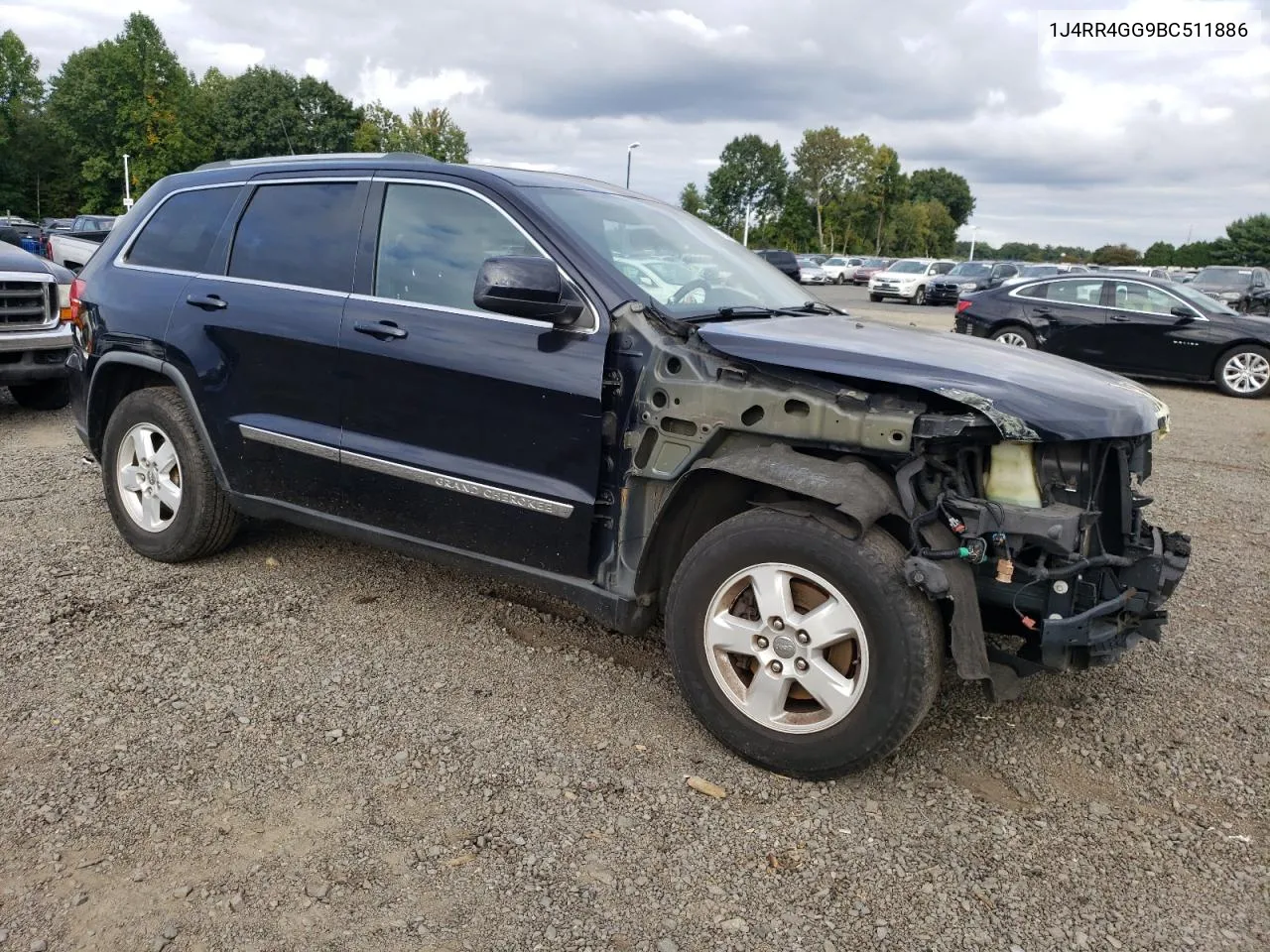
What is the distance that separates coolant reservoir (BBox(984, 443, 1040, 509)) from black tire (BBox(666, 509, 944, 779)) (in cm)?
35

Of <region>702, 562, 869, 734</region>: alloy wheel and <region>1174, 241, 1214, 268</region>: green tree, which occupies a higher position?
<region>1174, 241, 1214, 268</region>: green tree

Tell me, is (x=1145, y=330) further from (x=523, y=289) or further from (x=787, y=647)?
(x=523, y=289)

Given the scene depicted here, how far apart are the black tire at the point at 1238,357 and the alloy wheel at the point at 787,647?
12.1m

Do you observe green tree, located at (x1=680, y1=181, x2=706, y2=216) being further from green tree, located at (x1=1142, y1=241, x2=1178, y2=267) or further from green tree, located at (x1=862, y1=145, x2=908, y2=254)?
green tree, located at (x1=1142, y1=241, x2=1178, y2=267)

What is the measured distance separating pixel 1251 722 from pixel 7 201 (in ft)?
261

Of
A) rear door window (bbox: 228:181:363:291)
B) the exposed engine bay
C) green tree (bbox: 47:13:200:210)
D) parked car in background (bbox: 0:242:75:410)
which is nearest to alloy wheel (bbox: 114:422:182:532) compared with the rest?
rear door window (bbox: 228:181:363:291)

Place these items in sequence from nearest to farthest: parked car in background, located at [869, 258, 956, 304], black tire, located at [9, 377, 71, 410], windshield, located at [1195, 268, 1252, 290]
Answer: black tire, located at [9, 377, 71, 410] → windshield, located at [1195, 268, 1252, 290] → parked car in background, located at [869, 258, 956, 304]

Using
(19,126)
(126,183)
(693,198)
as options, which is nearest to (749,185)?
(693,198)

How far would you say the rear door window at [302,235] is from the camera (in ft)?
12.9

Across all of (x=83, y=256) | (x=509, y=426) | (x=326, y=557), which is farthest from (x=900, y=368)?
(x=83, y=256)

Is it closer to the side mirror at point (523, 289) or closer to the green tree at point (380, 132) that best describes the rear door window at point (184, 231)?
the side mirror at point (523, 289)

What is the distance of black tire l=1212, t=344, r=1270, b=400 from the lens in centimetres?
1242

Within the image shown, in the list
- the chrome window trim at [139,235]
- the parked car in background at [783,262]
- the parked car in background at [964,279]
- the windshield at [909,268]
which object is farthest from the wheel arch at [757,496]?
the windshield at [909,268]

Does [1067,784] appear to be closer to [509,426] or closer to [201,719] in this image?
[509,426]
